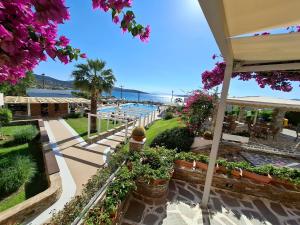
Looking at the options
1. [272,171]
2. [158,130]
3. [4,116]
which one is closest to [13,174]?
[272,171]

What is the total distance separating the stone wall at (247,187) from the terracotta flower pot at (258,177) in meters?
0.10

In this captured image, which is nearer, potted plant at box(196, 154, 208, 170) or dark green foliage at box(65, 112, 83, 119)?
potted plant at box(196, 154, 208, 170)

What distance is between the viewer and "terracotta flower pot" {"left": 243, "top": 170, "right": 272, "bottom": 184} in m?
5.27

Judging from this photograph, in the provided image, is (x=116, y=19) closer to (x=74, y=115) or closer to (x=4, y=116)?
(x=4, y=116)

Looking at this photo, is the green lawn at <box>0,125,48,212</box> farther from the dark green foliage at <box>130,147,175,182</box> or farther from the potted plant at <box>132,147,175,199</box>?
the potted plant at <box>132,147,175,199</box>

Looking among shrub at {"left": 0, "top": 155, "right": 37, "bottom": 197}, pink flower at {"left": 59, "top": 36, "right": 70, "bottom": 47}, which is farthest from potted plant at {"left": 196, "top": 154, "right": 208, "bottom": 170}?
shrub at {"left": 0, "top": 155, "right": 37, "bottom": 197}

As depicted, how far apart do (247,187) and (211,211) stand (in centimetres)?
157

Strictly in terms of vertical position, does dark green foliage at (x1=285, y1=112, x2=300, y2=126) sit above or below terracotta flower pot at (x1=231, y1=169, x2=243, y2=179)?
above

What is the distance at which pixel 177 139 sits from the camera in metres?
9.41

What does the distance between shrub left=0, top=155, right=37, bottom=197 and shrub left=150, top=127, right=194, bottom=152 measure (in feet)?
18.8

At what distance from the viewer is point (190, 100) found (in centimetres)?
1022

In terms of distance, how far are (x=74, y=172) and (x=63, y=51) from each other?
23.4 ft

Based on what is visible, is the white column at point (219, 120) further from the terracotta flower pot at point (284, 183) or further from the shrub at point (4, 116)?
the shrub at point (4, 116)

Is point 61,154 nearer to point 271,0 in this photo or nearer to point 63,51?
point 63,51
